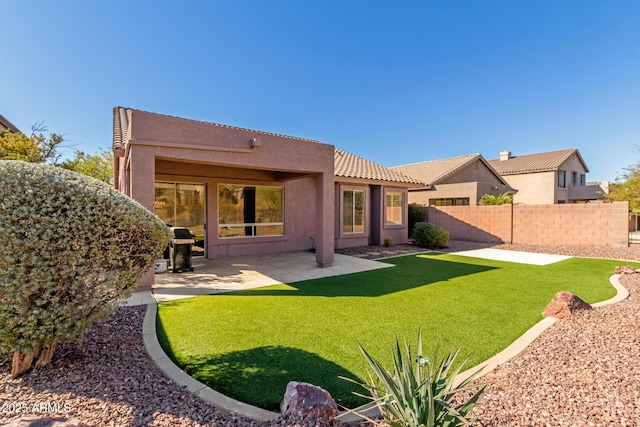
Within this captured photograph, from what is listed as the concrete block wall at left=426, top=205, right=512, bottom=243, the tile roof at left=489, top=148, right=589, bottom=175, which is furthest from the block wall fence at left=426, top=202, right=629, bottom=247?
the tile roof at left=489, top=148, right=589, bottom=175

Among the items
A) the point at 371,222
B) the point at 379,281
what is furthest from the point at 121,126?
the point at 371,222

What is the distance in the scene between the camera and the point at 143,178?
7.71 m

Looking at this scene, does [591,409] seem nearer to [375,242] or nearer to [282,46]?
[375,242]

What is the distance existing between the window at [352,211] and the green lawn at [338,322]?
6429mm

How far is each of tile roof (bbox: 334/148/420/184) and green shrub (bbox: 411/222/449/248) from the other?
314 centimetres

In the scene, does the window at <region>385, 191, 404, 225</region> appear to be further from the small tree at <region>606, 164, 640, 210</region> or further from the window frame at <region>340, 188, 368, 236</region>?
the small tree at <region>606, 164, 640, 210</region>

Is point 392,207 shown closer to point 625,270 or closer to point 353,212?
point 353,212

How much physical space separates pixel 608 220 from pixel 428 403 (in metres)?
19.3

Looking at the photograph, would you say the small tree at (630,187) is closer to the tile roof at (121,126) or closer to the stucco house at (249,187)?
the stucco house at (249,187)

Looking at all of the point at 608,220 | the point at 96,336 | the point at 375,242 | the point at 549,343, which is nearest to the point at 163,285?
the point at 96,336

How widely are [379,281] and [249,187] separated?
25.2 ft

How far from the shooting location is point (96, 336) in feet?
15.1

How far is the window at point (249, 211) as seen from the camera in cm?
1294

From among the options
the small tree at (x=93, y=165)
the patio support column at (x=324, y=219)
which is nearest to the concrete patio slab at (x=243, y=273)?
the patio support column at (x=324, y=219)
